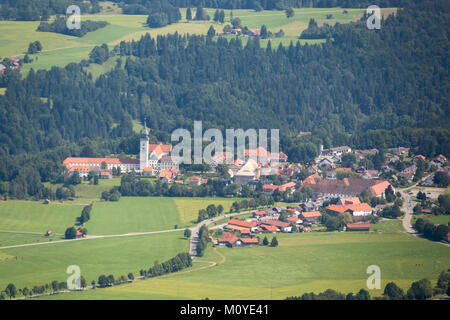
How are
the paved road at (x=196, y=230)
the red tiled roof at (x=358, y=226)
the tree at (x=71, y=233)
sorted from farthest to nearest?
the red tiled roof at (x=358, y=226) < the tree at (x=71, y=233) < the paved road at (x=196, y=230)

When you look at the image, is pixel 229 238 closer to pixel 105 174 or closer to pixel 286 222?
pixel 286 222

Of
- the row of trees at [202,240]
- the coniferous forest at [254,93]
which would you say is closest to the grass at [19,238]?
the row of trees at [202,240]

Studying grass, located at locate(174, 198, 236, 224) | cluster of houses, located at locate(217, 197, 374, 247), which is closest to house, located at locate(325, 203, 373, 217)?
cluster of houses, located at locate(217, 197, 374, 247)

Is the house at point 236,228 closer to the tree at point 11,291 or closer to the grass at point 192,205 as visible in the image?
the grass at point 192,205

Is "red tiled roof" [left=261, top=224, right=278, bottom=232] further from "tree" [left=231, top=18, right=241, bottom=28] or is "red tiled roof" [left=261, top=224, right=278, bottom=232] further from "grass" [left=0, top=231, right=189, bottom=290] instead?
"tree" [left=231, top=18, right=241, bottom=28]

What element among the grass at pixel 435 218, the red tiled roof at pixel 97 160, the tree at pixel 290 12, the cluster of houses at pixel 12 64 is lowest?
the grass at pixel 435 218

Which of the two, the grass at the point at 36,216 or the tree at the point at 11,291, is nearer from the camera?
the tree at the point at 11,291

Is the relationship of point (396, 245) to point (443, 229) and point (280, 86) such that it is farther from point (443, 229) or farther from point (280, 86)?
point (280, 86)
